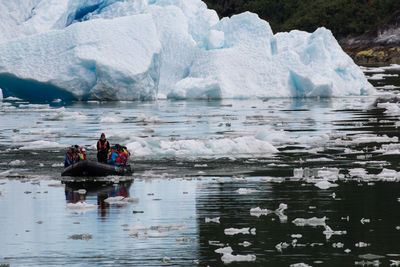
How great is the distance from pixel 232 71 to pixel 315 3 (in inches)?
3927

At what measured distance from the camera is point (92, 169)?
1738cm

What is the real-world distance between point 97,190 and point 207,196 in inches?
91.8

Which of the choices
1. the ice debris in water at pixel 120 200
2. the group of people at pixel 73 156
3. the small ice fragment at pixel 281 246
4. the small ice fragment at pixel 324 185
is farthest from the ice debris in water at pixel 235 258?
the group of people at pixel 73 156

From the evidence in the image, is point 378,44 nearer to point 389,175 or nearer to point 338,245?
point 389,175

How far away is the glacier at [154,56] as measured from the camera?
36.5 metres

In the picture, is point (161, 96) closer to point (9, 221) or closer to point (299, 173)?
point (299, 173)

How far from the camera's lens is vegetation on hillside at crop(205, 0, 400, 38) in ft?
413

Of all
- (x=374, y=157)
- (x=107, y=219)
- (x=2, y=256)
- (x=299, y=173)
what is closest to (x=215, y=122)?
(x=374, y=157)

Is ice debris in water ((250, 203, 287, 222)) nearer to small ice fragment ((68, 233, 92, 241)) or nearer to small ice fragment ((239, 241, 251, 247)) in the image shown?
small ice fragment ((239, 241, 251, 247))

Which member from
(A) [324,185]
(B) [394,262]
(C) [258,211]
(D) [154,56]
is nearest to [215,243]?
(C) [258,211]

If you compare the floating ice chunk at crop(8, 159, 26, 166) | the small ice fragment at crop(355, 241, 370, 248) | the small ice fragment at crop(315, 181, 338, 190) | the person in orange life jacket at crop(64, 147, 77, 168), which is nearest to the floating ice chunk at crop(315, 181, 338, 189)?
the small ice fragment at crop(315, 181, 338, 190)

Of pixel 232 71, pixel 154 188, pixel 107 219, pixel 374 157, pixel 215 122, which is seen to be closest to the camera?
pixel 107 219

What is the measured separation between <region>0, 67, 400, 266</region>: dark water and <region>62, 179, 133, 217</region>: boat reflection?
0.02m

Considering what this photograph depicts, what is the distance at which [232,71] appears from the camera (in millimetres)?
40000
